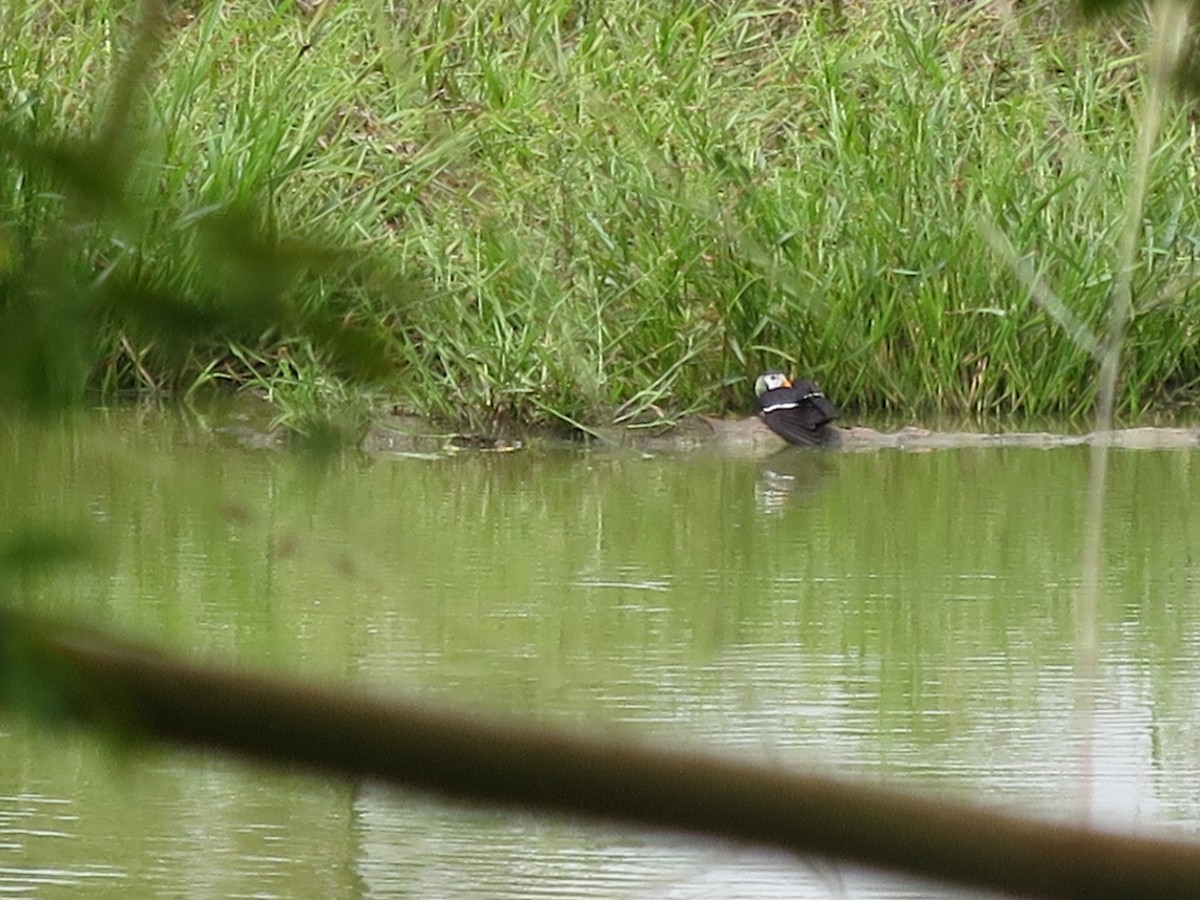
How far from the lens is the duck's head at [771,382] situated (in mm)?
5262

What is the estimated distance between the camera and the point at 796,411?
5254 millimetres

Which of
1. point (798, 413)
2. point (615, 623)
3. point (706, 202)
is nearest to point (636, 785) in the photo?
point (615, 623)

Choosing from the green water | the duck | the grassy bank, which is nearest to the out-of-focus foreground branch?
the green water

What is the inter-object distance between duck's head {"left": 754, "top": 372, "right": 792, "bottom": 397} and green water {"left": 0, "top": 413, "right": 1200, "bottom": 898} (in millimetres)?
203

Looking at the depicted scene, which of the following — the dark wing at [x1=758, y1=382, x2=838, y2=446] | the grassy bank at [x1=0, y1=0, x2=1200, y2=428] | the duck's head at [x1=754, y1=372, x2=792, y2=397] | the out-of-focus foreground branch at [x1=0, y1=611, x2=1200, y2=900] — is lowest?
the out-of-focus foreground branch at [x1=0, y1=611, x2=1200, y2=900]

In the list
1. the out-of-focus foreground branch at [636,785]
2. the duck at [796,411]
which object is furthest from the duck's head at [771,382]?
the out-of-focus foreground branch at [636,785]

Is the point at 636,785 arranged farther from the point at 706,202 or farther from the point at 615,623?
the point at 706,202

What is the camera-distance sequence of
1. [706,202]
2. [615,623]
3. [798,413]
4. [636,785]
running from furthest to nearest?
[706,202] → [798,413] → [615,623] → [636,785]

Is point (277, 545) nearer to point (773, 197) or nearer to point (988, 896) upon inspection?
point (773, 197)

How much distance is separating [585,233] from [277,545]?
2.39 meters

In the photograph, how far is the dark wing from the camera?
5.22 meters

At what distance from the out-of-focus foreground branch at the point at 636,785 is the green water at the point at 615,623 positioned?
0.07m

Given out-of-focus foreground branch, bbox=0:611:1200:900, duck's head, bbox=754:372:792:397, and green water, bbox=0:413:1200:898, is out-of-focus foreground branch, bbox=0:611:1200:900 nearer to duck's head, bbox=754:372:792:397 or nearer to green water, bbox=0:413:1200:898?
green water, bbox=0:413:1200:898

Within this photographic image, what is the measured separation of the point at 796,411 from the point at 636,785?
475cm
